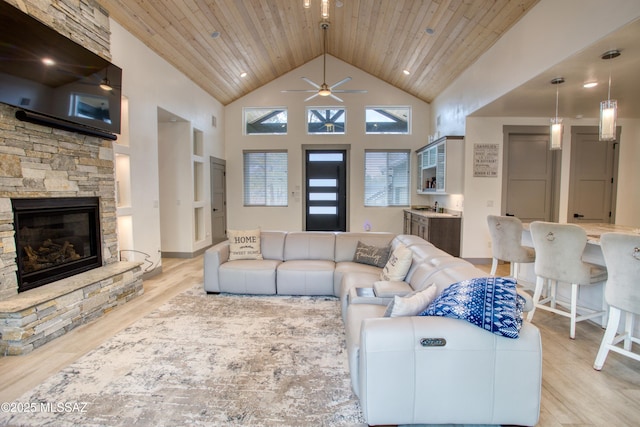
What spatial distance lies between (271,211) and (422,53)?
486 cm

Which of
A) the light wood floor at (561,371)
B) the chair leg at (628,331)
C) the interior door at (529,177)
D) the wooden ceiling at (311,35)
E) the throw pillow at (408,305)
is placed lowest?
the light wood floor at (561,371)

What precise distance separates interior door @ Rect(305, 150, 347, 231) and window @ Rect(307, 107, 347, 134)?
53cm

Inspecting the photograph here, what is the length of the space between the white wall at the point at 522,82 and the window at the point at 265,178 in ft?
12.7

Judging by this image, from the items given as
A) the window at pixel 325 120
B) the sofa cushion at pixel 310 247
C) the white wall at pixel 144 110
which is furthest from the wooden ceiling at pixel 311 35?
the sofa cushion at pixel 310 247

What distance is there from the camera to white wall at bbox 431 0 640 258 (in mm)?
2840

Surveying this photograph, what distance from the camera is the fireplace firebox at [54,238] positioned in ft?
9.63

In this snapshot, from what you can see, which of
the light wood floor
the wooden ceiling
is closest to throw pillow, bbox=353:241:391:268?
the light wood floor

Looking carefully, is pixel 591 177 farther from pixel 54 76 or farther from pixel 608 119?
pixel 54 76

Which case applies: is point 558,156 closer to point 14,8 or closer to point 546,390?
point 546,390

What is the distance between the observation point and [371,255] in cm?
398

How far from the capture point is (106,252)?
3.88 metres

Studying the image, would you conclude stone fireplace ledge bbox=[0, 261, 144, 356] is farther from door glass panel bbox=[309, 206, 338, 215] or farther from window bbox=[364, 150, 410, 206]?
window bbox=[364, 150, 410, 206]

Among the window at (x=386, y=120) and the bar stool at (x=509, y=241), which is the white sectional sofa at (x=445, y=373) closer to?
the bar stool at (x=509, y=241)

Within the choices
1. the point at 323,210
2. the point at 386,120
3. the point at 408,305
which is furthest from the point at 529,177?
the point at 408,305
